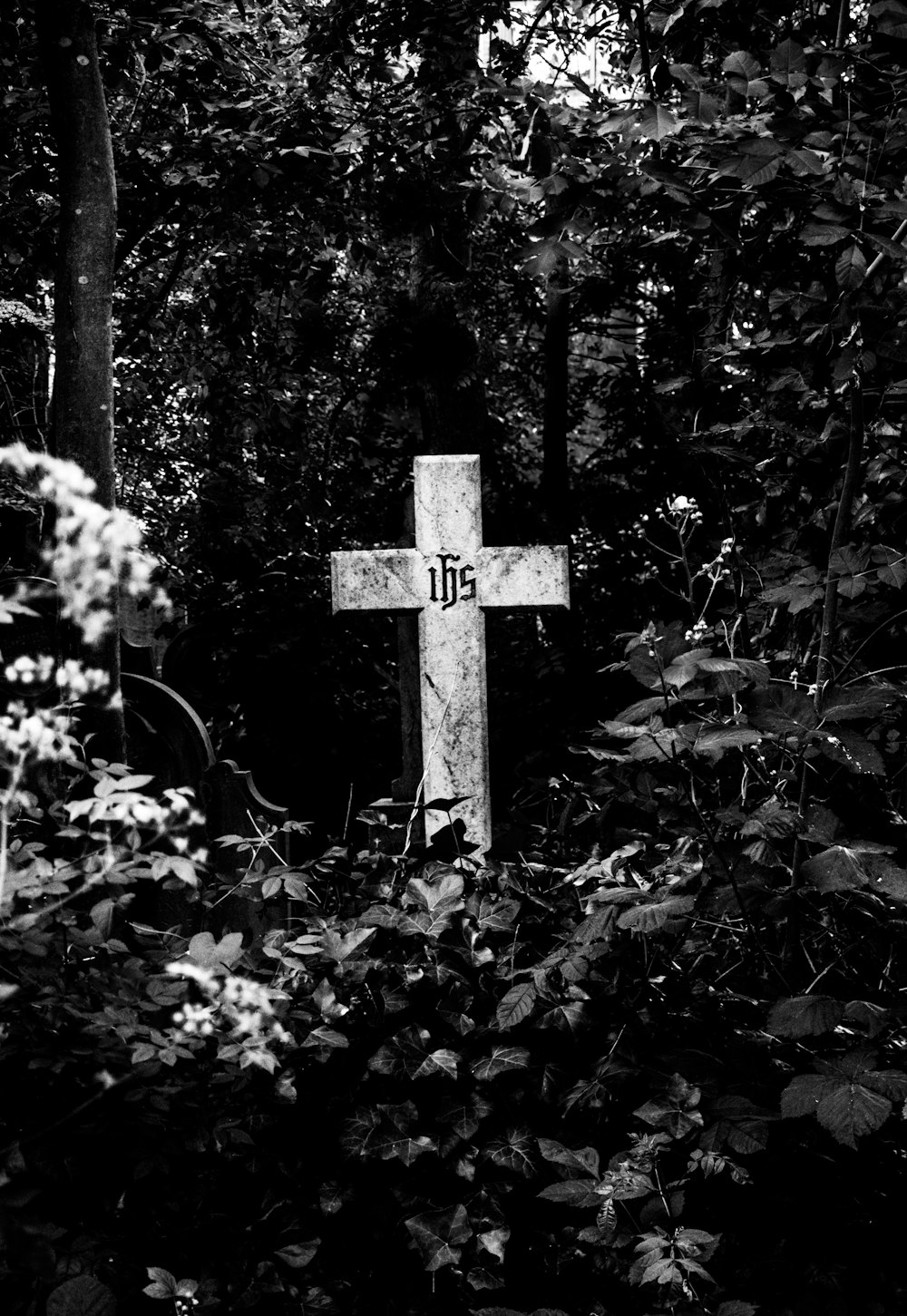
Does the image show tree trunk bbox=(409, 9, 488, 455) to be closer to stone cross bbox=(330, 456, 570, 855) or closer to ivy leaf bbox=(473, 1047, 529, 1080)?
stone cross bbox=(330, 456, 570, 855)

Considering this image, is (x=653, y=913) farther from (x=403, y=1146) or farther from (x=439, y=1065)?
(x=403, y=1146)

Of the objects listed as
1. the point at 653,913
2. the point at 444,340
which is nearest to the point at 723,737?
the point at 653,913

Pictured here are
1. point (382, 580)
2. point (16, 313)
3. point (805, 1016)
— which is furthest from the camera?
point (16, 313)

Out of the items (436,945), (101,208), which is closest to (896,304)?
(436,945)

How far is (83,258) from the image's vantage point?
319cm

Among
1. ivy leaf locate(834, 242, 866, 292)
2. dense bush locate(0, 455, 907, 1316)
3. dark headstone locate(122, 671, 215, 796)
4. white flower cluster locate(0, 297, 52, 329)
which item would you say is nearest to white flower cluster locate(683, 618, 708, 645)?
dense bush locate(0, 455, 907, 1316)

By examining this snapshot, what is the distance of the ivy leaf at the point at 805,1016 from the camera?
1784mm

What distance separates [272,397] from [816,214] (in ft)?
14.3

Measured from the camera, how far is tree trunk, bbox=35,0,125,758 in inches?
124

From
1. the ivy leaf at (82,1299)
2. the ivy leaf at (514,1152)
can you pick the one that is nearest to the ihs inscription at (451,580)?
the ivy leaf at (514,1152)

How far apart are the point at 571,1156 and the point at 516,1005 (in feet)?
0.87

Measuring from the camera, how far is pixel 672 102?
2.49 m

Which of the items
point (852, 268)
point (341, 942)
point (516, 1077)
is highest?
point (852, 268)

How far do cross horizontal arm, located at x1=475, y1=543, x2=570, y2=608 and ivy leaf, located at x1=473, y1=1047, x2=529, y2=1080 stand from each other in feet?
6.22
